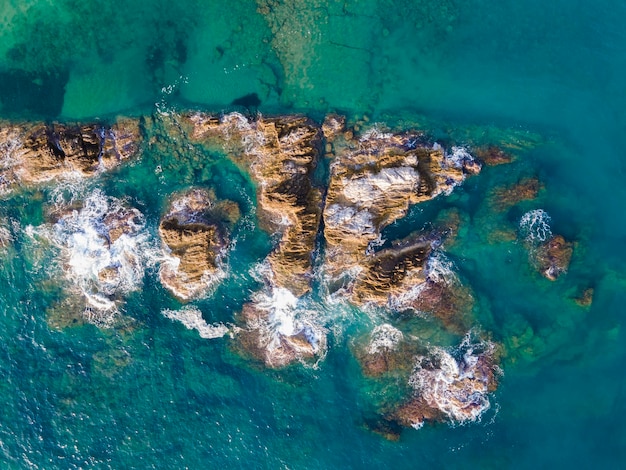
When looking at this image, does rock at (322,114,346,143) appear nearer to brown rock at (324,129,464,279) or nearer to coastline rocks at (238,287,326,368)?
brown rock at (324,129,464,279)

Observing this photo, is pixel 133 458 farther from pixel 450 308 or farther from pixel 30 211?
pixel 450 308

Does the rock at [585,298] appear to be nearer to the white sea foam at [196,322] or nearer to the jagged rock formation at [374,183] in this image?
the jagged rock formation at [374,183]

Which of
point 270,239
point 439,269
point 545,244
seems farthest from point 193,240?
point 545,244

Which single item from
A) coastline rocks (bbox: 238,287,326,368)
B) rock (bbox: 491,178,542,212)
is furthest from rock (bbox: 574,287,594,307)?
coastline rocks (bbox: 238,287,326,368)

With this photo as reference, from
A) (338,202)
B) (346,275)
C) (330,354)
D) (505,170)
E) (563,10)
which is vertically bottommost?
(330,354)

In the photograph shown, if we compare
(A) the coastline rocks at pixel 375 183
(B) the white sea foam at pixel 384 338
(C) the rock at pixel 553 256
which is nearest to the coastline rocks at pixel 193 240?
(A) the coastline rocks at pixel 375 183

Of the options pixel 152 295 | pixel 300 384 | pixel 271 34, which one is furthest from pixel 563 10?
pixel 152 295
